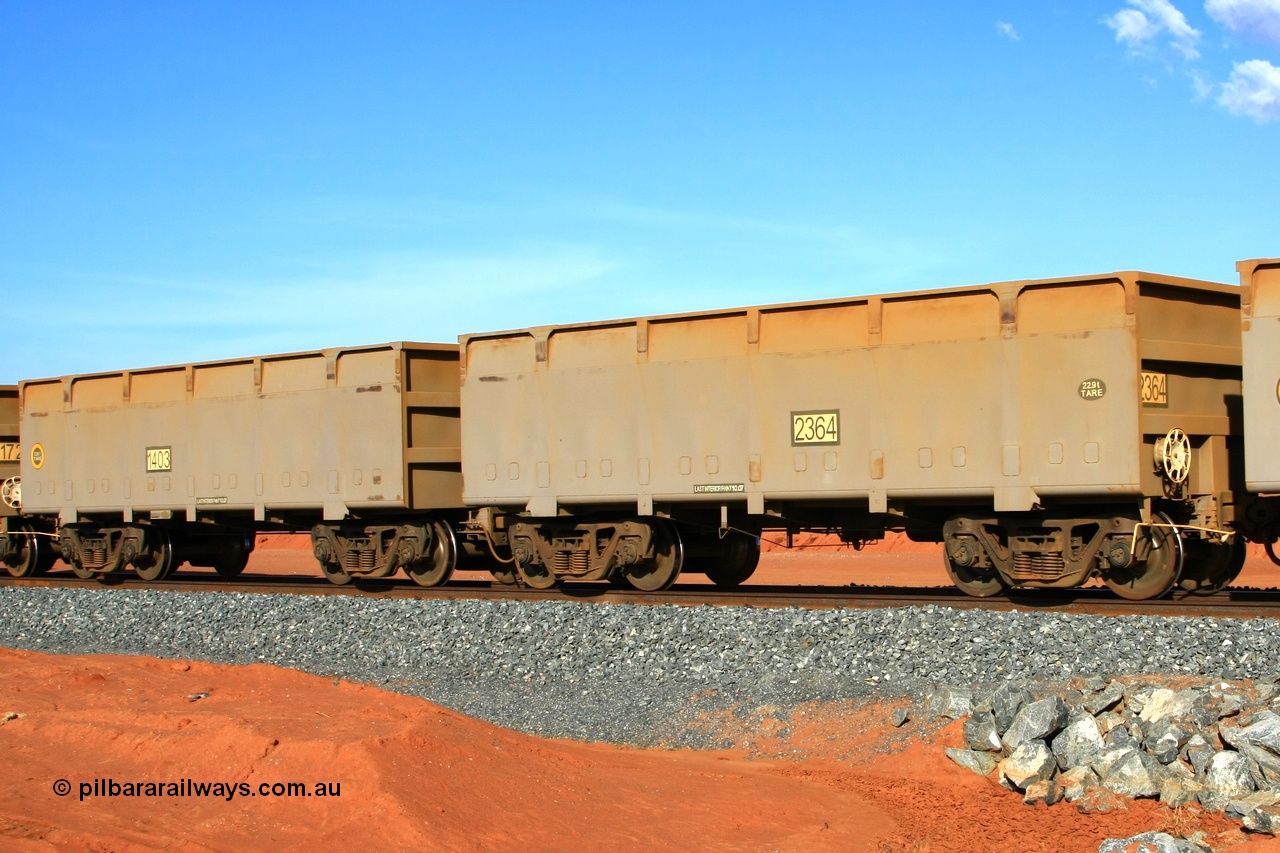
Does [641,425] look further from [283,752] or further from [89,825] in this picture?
[89,825]

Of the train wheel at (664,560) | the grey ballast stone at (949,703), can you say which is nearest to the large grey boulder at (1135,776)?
the grey ballast stone at (949,703)

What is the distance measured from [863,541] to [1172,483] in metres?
3.85

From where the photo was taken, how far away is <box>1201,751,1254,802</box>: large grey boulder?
6.54 metres

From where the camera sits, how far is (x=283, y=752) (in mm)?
6711

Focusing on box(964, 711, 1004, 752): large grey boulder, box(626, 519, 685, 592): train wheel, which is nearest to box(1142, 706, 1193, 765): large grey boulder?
box(964, 711, 1004, 752): large grey boulder

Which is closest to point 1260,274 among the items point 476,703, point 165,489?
point 476,703

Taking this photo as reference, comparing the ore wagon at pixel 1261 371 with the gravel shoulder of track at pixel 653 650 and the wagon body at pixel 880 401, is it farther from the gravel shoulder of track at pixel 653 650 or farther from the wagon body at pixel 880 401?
the gravel shoulder of track at pixel 653 650

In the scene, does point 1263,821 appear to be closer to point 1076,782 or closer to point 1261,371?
point 1076,782

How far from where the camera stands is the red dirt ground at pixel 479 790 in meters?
5.91

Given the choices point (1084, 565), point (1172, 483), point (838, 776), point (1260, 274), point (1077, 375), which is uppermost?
point (1260, 274)

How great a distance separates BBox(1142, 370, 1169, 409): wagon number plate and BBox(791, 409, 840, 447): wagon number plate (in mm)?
3053

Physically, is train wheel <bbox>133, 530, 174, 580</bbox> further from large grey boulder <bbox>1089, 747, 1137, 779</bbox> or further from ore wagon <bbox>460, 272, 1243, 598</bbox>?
large grey boulder <bbox>1089, 747, 1137, 779</bbox>

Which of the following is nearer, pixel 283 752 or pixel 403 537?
pixel 283 752

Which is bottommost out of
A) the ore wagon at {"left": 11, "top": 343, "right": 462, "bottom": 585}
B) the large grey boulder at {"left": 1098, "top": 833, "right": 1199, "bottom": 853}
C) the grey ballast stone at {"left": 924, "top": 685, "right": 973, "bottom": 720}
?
the large grey boulder at {"left": 1098, "top": 833, "right": 1199, "bottom": 853}
